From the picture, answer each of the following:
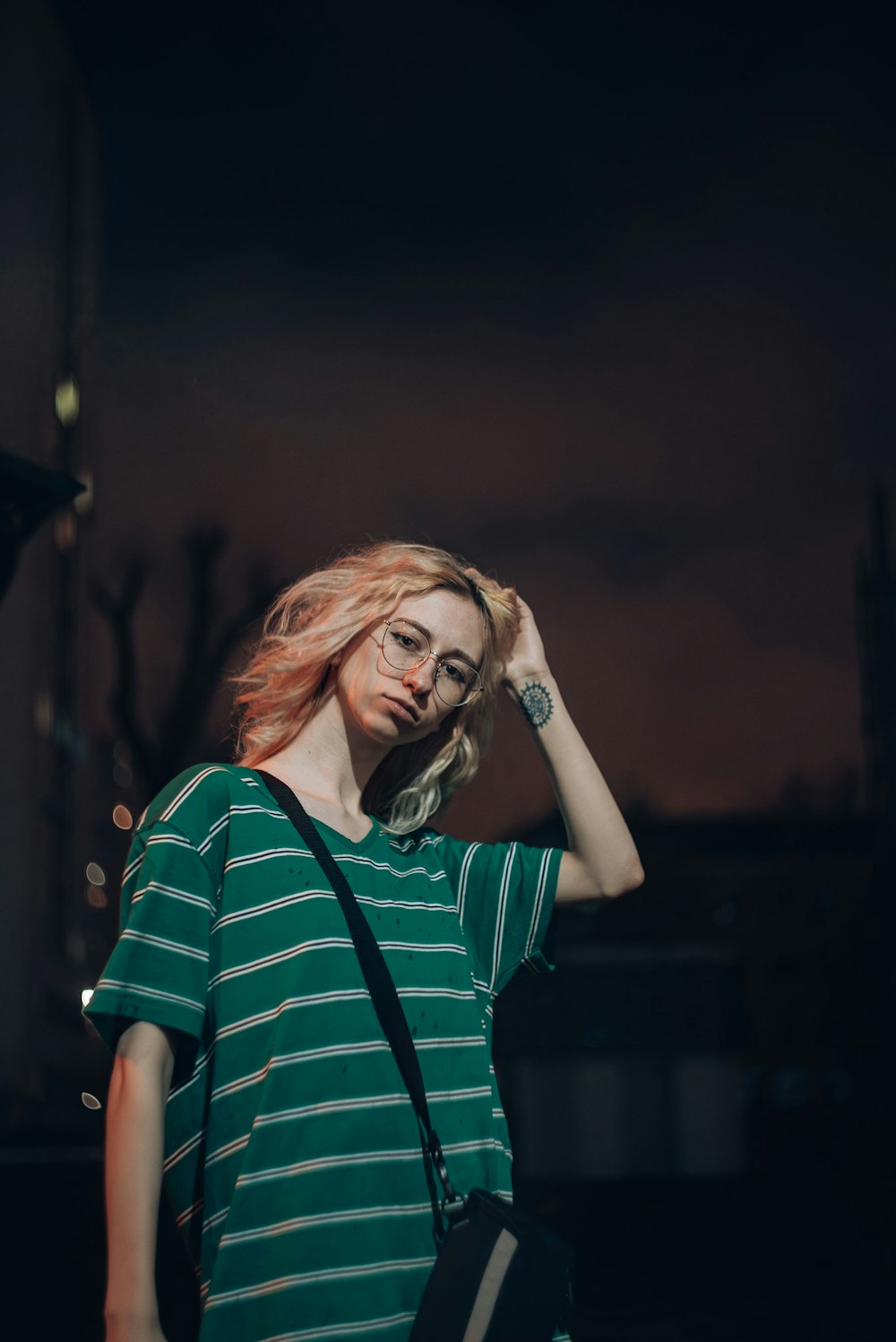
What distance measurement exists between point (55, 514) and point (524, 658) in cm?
162

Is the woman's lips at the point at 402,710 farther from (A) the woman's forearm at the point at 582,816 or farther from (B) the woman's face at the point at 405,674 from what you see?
(A) the woman's forearm at the point at 582,816

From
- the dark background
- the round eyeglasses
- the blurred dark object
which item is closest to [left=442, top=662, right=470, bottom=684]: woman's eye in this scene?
the round eyeglasses

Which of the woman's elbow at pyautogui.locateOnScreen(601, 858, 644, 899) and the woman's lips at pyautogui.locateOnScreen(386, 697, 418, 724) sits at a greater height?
the woman's lips at pyautogui.locateOnScreen(386, 697, 418, 724)

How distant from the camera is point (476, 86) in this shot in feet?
9.84

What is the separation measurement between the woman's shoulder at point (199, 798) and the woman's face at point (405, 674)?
19 cm

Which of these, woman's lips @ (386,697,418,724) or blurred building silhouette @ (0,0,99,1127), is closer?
woman's lips @ (386,697,418,724)

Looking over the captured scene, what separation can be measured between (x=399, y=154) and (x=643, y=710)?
1632 millimetres

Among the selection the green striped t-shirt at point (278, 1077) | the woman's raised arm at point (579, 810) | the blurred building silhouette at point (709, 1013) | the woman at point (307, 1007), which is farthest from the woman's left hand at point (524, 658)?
the blurred building silhouette at point (709, 1013)

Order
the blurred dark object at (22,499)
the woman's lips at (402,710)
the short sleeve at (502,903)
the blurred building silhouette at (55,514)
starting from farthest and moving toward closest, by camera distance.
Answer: the blurred building silhouette at (55,514), the blurred dark object at (22,499), the short sleeve at (502,903), the woman's lips at (402,710)

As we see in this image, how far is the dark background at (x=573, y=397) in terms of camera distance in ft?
9.57

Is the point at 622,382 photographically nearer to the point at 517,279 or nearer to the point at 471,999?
the point at 517,279

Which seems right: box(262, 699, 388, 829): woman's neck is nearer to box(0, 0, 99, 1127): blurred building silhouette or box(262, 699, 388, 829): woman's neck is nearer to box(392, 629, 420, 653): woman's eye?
box(392, 629, 420, 653): woman's eye

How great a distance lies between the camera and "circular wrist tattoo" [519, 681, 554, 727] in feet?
5.45

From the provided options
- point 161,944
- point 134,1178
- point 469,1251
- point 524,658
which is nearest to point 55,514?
point 524,658
